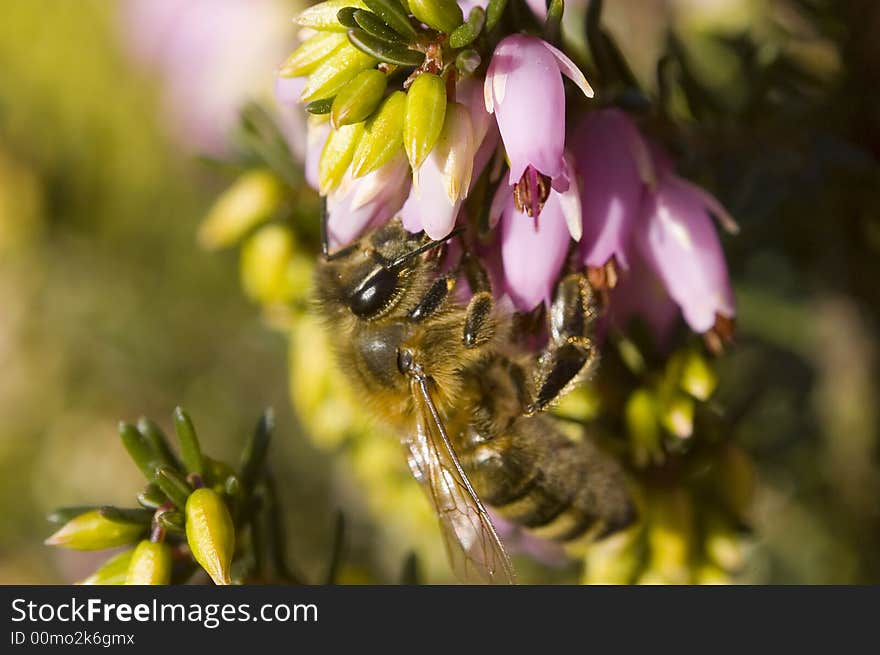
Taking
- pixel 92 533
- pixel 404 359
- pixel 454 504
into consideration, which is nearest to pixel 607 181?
pixel 404 359

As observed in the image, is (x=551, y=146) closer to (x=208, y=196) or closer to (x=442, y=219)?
(x=442, y=219)

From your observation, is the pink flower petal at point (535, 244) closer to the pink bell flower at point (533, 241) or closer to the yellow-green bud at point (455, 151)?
the pink bell flower at point (533, 241)

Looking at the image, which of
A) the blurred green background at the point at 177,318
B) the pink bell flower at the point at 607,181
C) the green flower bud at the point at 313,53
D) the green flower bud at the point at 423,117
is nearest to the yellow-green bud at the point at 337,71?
the green flower bud at the point at 313,53

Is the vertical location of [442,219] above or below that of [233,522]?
above

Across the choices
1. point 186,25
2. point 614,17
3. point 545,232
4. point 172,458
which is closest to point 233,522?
point 172,458

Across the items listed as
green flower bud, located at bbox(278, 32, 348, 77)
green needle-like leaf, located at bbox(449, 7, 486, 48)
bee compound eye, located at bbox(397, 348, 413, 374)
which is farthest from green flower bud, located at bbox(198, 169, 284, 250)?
green needle-like leaf, located at bbox(449, 7, 486, 48)

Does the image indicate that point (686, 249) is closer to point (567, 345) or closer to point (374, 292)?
point (567, 345)

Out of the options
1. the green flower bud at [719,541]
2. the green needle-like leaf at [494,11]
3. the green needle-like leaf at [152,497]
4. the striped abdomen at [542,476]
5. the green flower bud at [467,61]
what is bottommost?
the green flower bud at [719,541]
